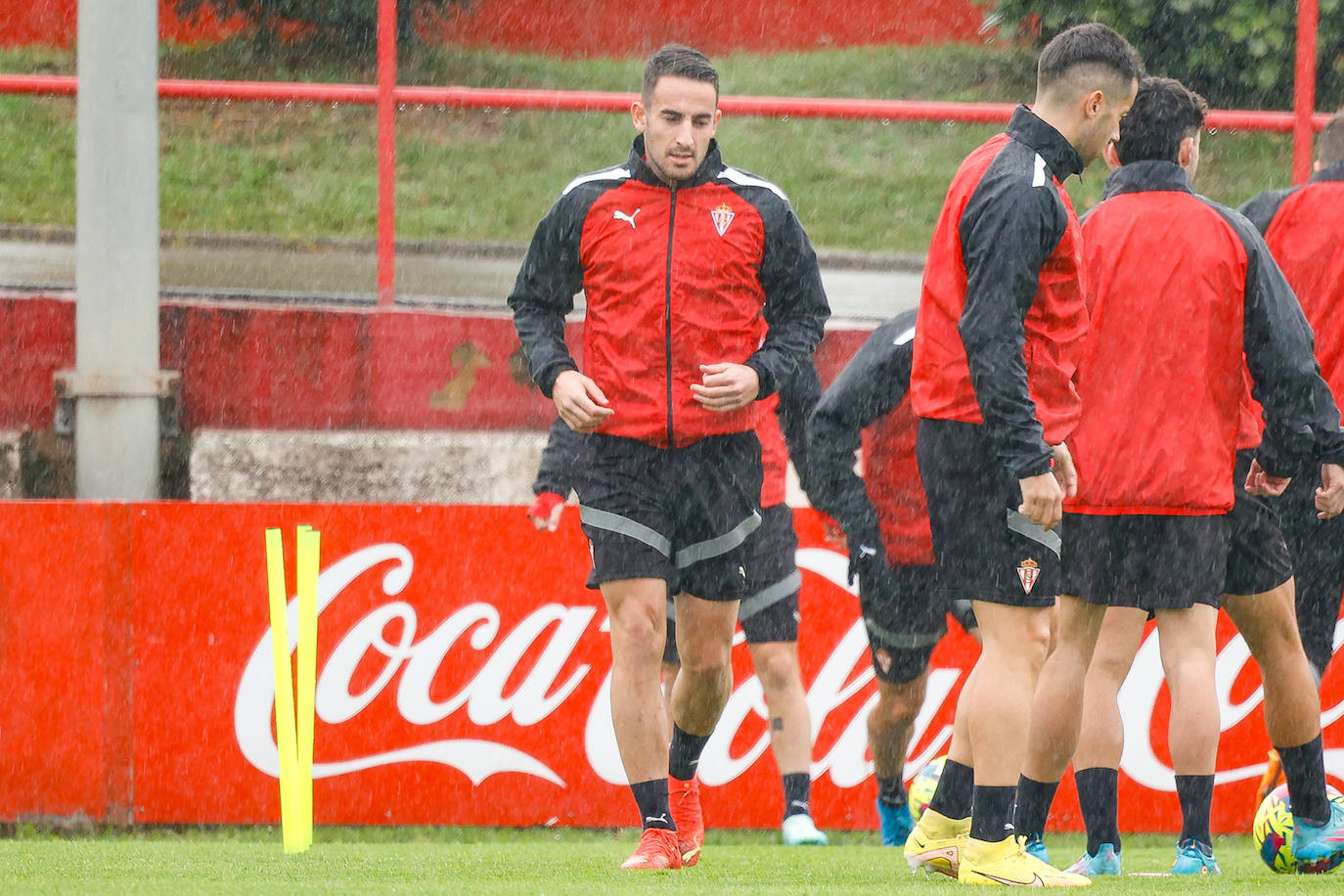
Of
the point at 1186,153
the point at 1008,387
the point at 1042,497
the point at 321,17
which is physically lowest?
the point at 1042,497

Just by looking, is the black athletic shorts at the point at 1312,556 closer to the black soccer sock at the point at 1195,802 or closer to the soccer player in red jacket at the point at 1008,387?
the black soccer sock at the point at 1195,802

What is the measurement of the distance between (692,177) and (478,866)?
6.40 feet

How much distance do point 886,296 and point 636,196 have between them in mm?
8125

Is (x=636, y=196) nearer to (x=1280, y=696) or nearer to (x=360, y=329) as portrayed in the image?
(x=1280, y=696)

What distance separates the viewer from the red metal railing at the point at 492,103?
8.16 m

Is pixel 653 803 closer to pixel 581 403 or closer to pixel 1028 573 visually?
pixel 581 403

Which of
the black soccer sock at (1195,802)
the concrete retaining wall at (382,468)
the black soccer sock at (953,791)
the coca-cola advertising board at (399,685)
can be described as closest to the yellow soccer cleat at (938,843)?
the black soccer sock at (953,791)

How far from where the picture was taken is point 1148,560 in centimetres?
479

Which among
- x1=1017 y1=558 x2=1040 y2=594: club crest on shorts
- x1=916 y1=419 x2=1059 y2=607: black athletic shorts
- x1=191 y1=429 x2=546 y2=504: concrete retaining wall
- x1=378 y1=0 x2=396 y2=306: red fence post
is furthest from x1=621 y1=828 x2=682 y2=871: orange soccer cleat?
x1=378 y1=0 x2=396 y2=306: red fence post

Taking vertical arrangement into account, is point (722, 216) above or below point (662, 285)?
above

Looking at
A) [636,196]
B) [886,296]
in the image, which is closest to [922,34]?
[886,296]

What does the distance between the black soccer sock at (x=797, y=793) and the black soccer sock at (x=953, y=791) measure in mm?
1675

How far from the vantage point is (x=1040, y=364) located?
171 inches

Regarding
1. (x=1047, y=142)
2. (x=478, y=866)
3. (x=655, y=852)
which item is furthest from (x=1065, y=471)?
(x=478, y=866)
